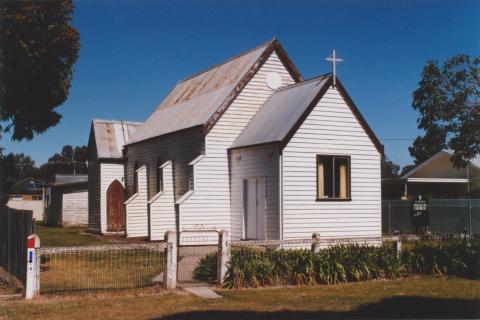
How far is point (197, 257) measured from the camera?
19.8 metres

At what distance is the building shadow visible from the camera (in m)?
10.6

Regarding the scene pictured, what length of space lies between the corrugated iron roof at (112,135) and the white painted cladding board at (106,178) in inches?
21.1

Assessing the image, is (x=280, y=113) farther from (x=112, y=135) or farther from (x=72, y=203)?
(x=72, y=203)

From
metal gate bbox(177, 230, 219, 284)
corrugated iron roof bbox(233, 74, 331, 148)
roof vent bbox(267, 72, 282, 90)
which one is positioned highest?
roof vent bbox(267, 72, 282, 90)

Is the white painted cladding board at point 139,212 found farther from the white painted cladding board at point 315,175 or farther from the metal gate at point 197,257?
the white painted cladding board at point 315,175

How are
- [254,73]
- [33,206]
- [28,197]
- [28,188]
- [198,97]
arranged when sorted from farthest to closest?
[28,188] < [28,197] < [33,206] < [198,97] < [254,73]

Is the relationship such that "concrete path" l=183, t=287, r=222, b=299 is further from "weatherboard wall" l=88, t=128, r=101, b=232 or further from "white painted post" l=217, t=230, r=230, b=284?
"weatherboard wall" l=88, t=128, r=101, b=232

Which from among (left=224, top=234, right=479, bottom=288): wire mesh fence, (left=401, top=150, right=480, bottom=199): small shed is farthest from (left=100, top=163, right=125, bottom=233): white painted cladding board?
(left=224, top=234, right=479, bottom=288): wire mesh fence

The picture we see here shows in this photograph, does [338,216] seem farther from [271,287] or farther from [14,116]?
[14,116]

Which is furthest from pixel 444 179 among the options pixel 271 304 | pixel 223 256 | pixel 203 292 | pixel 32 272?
pixel 32 272

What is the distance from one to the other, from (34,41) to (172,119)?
30.2ft

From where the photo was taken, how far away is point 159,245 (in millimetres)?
13500

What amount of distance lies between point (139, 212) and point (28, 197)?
5471 cm

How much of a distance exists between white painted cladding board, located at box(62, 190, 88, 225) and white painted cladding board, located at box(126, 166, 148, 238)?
16042mm
